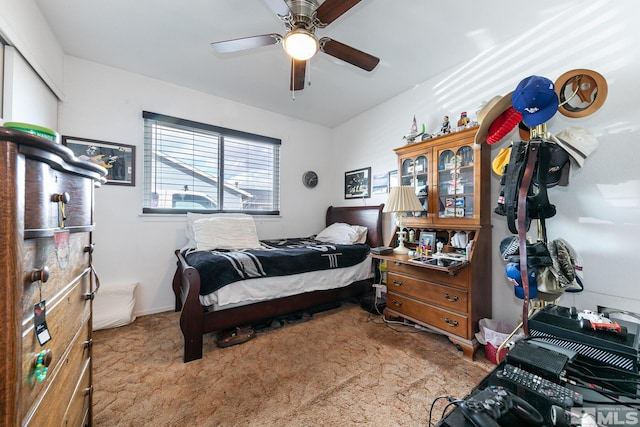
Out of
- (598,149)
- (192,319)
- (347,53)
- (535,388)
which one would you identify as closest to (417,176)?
(598,149)

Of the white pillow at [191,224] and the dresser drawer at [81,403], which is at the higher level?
the white pillow at [191,224]

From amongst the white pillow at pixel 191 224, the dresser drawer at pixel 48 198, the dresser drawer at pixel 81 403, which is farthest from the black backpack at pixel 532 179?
the white pillow at pixel 191 224

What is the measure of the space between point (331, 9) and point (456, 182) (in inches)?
67.0

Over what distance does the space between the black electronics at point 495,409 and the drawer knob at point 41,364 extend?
3.42 feet

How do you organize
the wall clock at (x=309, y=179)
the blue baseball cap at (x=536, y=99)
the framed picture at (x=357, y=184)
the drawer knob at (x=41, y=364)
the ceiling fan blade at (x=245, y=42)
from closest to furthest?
the drawer knob at (x=41, y=364)
the blue baseball cap at (x=536, y=99)
the ceiling fan blade at (x=245, y=42)
the framed picture at (x=357, y=184)
the wall clock at (x=309, y=179)

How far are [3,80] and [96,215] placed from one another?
1296 millimetres

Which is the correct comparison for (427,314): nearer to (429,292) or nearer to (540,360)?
(429,292)

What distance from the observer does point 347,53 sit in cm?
185

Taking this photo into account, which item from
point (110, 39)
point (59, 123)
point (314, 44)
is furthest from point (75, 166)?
point (59, 123)

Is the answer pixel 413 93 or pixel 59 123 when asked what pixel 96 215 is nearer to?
pixel 59 123

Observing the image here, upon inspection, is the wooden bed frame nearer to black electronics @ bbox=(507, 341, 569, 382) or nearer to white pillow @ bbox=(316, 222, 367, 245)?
white pillow @ bbox=(316, 222, 367, 245)

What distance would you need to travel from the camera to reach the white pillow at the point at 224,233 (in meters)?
2.65

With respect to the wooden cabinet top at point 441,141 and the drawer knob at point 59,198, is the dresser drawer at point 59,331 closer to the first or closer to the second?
the drawer knob at point 59,198

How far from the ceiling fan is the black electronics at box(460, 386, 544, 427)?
188 cm
